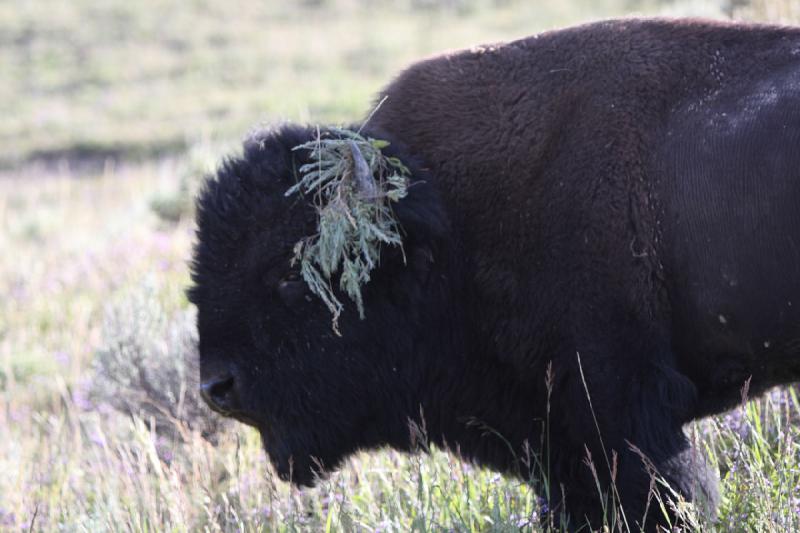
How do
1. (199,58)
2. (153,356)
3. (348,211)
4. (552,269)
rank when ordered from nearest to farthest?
(552,269), (348,211), (153,356), (199,58)

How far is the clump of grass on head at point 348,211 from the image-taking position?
337 centimetres

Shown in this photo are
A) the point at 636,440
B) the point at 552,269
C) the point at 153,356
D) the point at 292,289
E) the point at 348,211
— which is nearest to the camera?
the point at 636,440

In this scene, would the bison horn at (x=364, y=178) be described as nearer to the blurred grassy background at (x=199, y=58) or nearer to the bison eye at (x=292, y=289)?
the bison eye at (x=292, y=289)

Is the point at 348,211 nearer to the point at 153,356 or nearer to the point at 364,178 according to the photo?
the point at 364,178

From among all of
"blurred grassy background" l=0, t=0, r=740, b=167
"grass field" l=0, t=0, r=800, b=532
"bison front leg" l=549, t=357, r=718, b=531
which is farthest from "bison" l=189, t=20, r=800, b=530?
"blurred grassy background" l=0, t=0, r=740, b=167

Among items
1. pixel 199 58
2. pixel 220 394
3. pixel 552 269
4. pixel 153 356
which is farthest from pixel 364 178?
pixel 199 58

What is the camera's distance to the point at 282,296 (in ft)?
11.5

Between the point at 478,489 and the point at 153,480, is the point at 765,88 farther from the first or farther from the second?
the point at 153,480

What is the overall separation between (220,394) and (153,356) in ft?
8.29

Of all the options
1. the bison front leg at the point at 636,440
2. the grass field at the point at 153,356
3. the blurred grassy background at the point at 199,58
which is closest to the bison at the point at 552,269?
the bison front leg at the point at 636,440

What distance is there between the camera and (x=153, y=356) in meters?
5.95

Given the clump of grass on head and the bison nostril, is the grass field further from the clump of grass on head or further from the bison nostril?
the clump of grass on head

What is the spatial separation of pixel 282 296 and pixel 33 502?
2015 mm

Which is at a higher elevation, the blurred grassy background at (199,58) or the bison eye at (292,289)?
the bison eye at (292,289)
